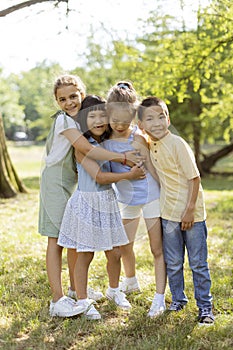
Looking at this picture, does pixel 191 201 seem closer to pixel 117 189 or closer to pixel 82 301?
pixel 117 189

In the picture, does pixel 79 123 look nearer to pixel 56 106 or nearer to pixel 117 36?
pixel 56 106

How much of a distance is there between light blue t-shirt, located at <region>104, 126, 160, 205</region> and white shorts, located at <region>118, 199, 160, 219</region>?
1.4 inches

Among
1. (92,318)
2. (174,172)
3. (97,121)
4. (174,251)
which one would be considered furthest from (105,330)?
(97,121)

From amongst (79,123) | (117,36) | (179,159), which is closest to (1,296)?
(79,123)

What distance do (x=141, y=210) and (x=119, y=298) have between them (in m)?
0.68

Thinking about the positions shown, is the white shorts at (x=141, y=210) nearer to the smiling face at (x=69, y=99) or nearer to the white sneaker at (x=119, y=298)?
the white sneaker at (x=119, y=298)

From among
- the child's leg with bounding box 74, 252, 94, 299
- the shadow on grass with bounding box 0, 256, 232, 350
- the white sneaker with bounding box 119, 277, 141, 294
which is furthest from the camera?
the white sneaker with bounding box 119, 277, 141, 294

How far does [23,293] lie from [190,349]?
1532 millimetres

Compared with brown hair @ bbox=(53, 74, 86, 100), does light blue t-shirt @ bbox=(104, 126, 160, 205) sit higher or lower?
lower

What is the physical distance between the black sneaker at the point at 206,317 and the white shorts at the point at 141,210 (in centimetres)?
69

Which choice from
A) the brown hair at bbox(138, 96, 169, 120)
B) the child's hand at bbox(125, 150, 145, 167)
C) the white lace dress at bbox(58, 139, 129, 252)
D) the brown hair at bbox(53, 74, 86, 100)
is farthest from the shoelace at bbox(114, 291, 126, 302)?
the brown hair at bbox(53, 74, 86, 100)

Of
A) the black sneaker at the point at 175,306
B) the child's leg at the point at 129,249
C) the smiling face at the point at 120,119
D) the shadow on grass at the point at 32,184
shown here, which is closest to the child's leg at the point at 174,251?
the black sneaker at the point at 175,306

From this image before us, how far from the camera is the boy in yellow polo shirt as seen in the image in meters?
3.08

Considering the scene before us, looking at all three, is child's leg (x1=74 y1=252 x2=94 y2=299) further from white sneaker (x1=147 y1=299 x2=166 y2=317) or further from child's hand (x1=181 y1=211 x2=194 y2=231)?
child's hand (x1=181 y1=211 x2=194 y2=231)
